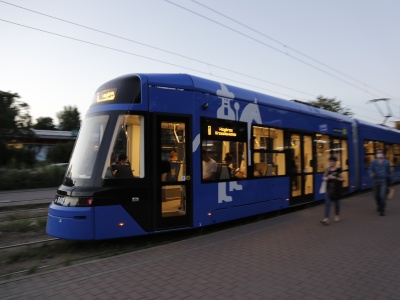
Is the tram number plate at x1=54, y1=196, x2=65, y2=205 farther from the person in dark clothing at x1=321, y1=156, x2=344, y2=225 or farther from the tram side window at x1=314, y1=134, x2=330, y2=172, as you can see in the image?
the tram side window at x1=314, y1=134, x2=330, y2=172

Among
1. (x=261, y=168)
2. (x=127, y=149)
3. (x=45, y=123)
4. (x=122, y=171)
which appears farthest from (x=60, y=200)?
(x=45, y=123)

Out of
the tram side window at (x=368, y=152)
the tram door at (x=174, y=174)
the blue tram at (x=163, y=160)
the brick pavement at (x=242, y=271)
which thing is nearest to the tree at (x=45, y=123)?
the tram side window at (x=368, y=152)

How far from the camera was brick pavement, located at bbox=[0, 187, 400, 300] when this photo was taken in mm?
4137

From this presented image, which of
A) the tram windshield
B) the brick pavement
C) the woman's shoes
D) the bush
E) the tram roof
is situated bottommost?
the brick pavement

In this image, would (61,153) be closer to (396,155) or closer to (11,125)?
(11,125)

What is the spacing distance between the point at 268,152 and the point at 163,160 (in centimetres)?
346

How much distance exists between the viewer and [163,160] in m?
6.42

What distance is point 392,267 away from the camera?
16.4 ft

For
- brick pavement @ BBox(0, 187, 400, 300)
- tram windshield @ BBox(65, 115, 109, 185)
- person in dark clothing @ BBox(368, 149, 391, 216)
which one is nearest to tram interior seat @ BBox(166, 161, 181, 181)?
brick pavement @ BBox(0, 187, 400, 300)

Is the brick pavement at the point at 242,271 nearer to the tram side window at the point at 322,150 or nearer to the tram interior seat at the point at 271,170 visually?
the tram interior seat at the point at 271,170

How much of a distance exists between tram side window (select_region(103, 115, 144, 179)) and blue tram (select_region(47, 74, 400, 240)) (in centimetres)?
2

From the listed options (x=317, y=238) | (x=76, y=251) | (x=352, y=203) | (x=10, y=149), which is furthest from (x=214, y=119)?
(x=10, y=149)

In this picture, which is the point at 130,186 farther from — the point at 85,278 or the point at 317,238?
the point at 317,238

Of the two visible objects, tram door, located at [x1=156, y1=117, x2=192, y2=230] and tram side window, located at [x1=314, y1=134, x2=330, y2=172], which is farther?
tram side window, located at [x1=314, y1=134, x2=330, y2=172]
